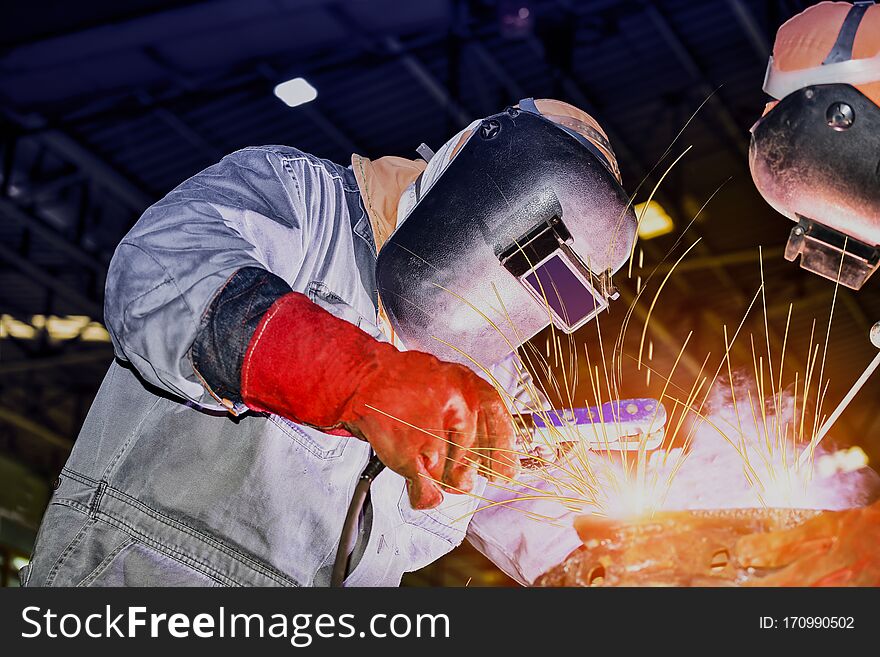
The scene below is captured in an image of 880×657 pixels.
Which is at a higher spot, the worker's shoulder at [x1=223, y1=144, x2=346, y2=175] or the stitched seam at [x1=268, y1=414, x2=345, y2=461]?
the worker's shoulder at [x1=223, y1=144, x2=346, y2=175]

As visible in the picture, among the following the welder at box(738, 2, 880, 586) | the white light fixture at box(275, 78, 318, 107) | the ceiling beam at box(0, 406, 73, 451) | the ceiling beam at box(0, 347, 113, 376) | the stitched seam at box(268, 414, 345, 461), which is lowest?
the stitched seam at box(268, 414, 345, 461)

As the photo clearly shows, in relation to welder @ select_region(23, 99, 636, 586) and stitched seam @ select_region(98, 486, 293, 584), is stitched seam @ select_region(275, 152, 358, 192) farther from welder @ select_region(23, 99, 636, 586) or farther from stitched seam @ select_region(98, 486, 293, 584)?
stitched seam @ select_region(98, 486, 293, 584)

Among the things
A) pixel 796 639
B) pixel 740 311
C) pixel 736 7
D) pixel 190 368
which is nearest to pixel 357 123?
pixel 736 7

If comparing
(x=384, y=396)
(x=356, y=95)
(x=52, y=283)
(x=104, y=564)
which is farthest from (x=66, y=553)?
(x=52, y=283)

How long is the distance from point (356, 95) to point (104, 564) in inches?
175

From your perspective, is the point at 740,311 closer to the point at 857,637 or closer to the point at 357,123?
the point at 357,123

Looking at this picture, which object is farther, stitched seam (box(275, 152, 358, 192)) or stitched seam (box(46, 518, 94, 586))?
stitched seam (box(275, 152, 358, 192))

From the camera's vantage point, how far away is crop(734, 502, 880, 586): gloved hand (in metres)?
1.00

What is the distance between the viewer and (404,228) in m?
1.55

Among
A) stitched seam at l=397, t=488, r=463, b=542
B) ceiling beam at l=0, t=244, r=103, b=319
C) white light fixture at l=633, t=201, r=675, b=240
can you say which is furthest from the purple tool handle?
ceiling beam at l=0, t=244, r=103, b=319

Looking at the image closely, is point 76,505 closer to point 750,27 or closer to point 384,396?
point 384,396

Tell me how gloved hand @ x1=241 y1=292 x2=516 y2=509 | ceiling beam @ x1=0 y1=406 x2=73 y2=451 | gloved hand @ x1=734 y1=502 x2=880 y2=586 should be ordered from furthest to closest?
ceiling beam @ x1=0 y1=406 x2=73 y2=451
gloved hand @ x1=241 y1=292 x2=516 y2=509
gloved hand @ x1=734 y1=502 x2=880 y2=586

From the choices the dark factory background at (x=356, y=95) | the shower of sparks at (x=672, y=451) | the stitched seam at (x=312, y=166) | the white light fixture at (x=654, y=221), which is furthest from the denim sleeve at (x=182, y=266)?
the white light fixture at (x=654, y=221)

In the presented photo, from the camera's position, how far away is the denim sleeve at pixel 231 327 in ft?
4.07
